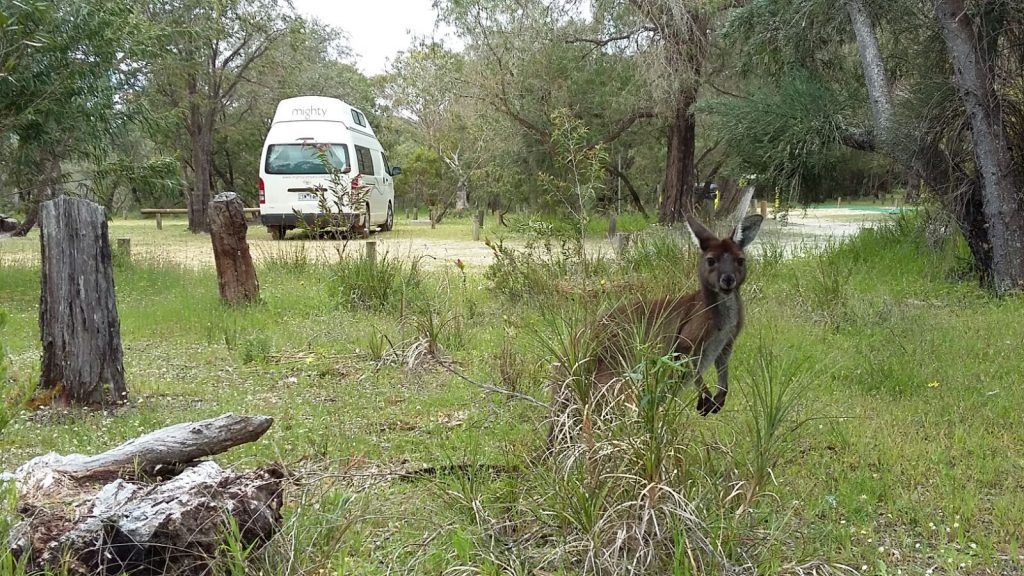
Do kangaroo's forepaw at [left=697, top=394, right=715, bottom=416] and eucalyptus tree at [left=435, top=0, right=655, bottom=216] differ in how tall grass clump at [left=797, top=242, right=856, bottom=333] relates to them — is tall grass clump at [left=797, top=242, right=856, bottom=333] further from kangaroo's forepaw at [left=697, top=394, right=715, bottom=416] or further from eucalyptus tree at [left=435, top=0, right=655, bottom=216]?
eucalyptus tree at [left=435, top=0, right=655, bottom=216]

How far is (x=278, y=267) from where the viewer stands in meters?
13.2

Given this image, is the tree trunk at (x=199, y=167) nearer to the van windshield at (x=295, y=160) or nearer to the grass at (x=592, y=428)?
the van windshield at (x=295, y=160)

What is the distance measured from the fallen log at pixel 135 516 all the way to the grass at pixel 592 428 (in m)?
0.14

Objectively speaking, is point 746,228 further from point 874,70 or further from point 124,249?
point 124,249

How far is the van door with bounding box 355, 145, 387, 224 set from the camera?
2309 centimetres

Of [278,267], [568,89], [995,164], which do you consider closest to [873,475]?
[995,164]

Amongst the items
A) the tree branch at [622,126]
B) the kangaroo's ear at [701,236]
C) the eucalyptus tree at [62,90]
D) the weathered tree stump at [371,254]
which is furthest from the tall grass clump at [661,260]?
the tree branch at [622,126]

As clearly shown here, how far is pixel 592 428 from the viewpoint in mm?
3779

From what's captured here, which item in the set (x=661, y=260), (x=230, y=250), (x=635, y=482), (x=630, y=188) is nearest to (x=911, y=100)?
(x=661, y=260)

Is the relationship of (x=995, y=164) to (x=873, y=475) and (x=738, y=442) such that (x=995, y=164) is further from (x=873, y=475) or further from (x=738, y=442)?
(x=738, y=442)

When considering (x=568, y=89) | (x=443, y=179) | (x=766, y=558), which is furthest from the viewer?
(x=443, y=179)

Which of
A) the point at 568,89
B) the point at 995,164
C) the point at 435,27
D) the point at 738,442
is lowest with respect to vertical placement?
the point at 738,442

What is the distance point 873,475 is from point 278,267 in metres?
10.5

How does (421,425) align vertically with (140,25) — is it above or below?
below
